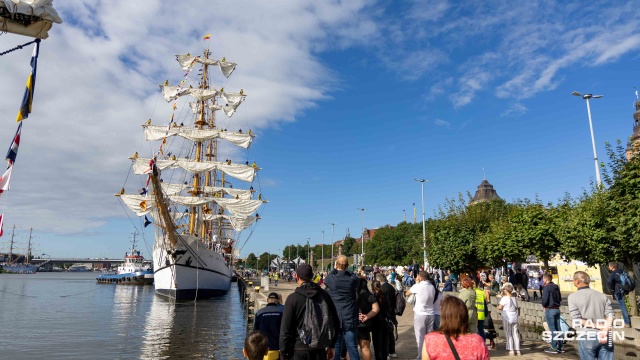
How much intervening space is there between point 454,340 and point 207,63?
175 ft

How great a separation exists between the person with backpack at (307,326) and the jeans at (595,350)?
360cm

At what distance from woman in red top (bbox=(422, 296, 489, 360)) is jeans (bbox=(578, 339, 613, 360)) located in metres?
3.70

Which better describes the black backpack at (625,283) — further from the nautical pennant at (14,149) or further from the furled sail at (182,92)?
the furled sail at (182,92)

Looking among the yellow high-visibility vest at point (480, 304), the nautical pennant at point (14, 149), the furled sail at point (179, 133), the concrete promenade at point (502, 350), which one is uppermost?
the furled sail at point (179, 133)

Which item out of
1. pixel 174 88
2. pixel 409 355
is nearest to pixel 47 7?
pixel 409 355

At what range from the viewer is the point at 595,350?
588cm

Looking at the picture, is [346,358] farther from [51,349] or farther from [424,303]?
[51,349]

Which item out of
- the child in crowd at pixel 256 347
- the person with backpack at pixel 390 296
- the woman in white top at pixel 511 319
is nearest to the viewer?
the child in crowd at pixel 256 347

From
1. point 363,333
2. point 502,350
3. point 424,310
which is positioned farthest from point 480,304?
point 363,333

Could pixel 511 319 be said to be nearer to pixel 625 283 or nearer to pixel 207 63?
pixel 625 283

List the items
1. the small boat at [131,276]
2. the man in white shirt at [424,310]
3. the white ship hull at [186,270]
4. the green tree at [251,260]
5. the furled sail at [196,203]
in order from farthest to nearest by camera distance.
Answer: the green tree at [251,260], the small boat at [131,276], the furled sail at [196,203], the white ship hull at [186,270], the man in white shirt at [424,310]

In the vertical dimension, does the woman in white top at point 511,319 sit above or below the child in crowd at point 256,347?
below

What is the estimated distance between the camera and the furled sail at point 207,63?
5047 centimetres

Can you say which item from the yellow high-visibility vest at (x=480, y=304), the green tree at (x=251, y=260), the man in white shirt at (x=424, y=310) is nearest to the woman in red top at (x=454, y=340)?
the man in white shirt at (x=424, y=310)
